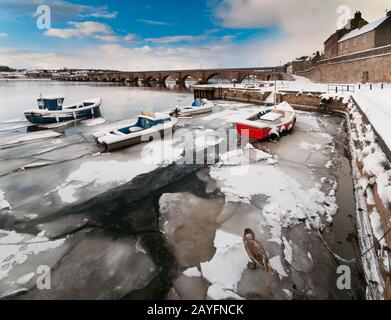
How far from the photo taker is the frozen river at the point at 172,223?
4.37 m

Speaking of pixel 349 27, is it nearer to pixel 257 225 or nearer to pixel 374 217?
pixel 374 217

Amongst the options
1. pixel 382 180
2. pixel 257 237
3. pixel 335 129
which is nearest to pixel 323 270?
pixel 257 237

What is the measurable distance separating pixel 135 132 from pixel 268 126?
309 inches

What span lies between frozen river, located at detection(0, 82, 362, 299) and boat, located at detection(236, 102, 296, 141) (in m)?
1.65

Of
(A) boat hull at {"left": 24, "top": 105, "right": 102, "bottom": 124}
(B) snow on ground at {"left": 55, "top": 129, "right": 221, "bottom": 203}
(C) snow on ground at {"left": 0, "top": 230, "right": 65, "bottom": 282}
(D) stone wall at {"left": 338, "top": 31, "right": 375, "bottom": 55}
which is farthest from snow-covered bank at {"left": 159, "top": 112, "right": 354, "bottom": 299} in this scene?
(D) stone wall at {"left": 338, "top": 31, "right": 375, "bottom": 55}

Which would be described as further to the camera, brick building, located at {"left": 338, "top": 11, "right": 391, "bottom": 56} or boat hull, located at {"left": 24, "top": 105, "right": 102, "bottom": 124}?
brick building, located at {"left": 338, "top": 11, "right": 391, "bottom": 56}

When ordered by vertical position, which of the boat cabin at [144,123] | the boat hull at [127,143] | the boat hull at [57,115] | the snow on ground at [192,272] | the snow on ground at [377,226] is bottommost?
the snow on ground at [192,272]

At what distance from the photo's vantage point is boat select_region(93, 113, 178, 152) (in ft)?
40.3

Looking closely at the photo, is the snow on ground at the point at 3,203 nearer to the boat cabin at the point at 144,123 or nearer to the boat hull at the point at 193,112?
the boat cabin at the point at 144,123

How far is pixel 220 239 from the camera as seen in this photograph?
5.52m

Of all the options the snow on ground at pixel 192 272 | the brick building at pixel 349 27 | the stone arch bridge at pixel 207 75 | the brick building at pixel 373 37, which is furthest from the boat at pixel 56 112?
the brick building at pixel 349 27

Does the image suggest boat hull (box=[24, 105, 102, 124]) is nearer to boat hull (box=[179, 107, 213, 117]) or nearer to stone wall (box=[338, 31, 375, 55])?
boat hull (box=[179, 107, 213, 117])

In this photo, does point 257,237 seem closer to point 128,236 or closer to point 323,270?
point 323,270

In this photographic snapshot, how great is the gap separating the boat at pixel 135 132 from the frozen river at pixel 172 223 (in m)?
0.99
